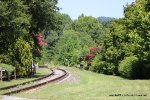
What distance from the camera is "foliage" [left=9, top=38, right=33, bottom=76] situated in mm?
42219

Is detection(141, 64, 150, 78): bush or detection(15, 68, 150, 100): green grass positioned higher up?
detection(141, 64, 150, 78): bush

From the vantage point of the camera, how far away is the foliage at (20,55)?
4222 centimetres

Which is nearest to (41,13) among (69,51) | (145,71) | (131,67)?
(131,67)

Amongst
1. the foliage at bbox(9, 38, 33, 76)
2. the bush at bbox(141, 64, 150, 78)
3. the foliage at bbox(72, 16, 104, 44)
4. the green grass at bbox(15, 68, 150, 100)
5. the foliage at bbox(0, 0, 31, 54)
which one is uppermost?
the foliage at bbox(72, 16, 104, 44)

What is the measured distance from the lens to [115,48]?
63438 mm

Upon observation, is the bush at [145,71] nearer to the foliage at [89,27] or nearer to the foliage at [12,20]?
the foliage at [12,20]

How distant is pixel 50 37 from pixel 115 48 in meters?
86.7

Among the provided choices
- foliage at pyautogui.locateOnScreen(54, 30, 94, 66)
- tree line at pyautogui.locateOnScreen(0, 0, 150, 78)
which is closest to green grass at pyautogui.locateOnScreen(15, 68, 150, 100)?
tree line at pyautogui.locateOnScreen(0, 0, 150, 78)

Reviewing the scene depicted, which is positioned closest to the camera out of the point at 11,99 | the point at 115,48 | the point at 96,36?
the point at 11,99

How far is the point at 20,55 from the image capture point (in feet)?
140

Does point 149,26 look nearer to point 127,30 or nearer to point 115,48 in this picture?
point 127,30

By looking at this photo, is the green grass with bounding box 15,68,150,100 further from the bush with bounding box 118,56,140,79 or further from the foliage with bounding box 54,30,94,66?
the foliage with bounding box 54,30,94,66

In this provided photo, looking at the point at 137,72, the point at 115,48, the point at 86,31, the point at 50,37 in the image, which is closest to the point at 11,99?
the point at 137,72

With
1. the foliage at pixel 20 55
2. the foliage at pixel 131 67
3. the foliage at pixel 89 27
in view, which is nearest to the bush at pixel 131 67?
the foliage at pixel 131 67
